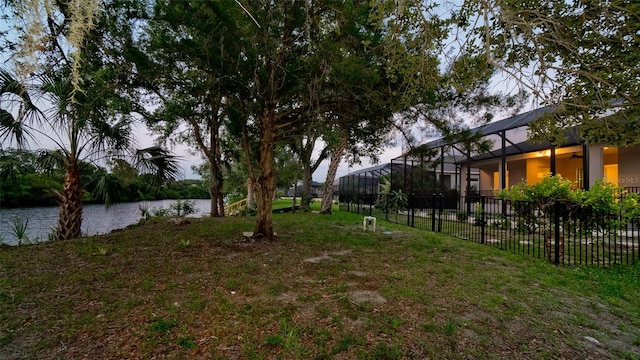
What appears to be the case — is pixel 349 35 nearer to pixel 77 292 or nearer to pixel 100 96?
pixel 100 96

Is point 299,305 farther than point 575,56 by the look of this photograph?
Yes

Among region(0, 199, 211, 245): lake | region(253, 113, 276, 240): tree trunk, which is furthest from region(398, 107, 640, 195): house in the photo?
region(0, 199, 211, 245): lake

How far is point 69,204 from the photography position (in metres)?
5.60

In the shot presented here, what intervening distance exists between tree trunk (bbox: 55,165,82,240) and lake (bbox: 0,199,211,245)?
512 mm

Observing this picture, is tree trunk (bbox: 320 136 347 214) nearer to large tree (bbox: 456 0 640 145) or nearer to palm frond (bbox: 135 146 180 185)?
palm frond (bbox: 135 146 180 185)

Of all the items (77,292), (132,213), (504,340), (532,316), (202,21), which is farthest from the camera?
(132,213)

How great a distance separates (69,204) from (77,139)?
1272mm

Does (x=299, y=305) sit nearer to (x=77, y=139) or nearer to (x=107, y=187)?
(x=107, y=187)

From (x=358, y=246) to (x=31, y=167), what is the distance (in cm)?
619

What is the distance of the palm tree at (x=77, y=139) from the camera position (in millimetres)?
4754

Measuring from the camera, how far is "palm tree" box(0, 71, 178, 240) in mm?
4754

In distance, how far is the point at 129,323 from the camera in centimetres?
239

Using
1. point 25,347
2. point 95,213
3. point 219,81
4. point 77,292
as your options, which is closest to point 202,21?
point 219,81

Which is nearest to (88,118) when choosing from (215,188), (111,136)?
(111,136)
